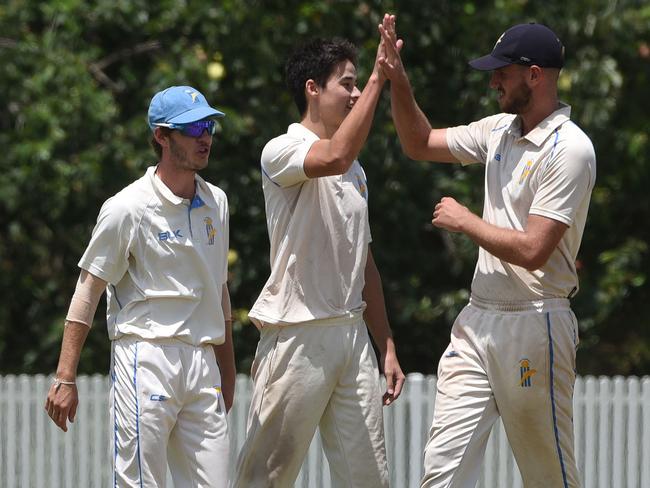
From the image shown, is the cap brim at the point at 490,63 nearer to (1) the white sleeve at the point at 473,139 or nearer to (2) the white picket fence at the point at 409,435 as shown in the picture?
(1) the white sleeve at the point at 473,139

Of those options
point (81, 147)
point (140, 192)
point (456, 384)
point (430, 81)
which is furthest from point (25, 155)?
point (456, 384)

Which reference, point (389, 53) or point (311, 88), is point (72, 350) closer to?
point (311, 88)

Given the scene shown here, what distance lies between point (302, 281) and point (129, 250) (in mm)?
716

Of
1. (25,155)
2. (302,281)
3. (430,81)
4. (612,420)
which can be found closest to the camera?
(302,281)

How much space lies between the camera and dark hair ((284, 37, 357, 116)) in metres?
5.29

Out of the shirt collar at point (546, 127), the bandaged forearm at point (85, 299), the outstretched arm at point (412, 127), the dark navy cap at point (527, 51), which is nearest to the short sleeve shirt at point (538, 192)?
the shirt collar at point (546, 127)

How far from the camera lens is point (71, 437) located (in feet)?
28.1

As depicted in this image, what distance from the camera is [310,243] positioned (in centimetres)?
521

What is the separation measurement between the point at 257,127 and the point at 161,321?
4556 mm

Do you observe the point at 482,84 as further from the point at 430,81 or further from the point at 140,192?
the point at 140,192

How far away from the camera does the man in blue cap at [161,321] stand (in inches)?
193

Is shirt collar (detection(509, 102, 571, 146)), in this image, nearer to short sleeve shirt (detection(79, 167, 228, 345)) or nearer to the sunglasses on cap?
the sunglasses on cap

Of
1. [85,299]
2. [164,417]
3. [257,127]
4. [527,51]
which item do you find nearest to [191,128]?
[85,299]

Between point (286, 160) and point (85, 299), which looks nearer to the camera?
point (85, 299)
